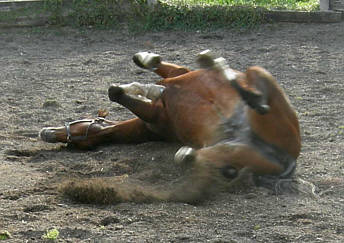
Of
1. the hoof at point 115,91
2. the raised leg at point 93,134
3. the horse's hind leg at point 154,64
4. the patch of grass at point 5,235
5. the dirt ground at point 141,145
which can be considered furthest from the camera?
the horse's hind leg at point 154,64

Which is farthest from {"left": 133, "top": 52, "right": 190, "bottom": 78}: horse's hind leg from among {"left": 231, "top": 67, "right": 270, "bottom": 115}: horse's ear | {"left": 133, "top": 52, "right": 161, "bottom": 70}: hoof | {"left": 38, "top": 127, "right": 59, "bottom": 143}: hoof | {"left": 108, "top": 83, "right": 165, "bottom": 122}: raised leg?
{"left": 231, "top": 67, "right": 270, "bottom": 115}: horse's ear

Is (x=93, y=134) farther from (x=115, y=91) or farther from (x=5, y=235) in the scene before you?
(x=5, y=235)

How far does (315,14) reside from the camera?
988 centimetres

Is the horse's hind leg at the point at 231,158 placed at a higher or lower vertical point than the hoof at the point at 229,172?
higher

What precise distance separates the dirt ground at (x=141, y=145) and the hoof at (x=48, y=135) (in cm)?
7

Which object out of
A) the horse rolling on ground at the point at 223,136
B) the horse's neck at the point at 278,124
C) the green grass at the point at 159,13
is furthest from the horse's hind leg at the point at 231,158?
the green grass at the point at 159,13

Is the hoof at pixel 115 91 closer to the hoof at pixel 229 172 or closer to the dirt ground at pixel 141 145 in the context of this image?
the dirt ground at pixel 141 145

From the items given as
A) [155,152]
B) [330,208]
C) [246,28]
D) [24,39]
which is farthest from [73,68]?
[330,208]

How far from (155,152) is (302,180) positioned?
1.32 meters

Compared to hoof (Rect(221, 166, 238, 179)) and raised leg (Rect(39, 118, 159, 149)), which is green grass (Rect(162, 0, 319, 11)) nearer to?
raised leg (Rect(39, 118, 159, 149))

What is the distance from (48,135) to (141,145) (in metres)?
0.80

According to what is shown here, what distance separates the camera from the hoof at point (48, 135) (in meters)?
6.11

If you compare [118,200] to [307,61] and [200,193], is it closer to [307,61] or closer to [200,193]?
[200,193]

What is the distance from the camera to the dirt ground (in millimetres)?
4227
